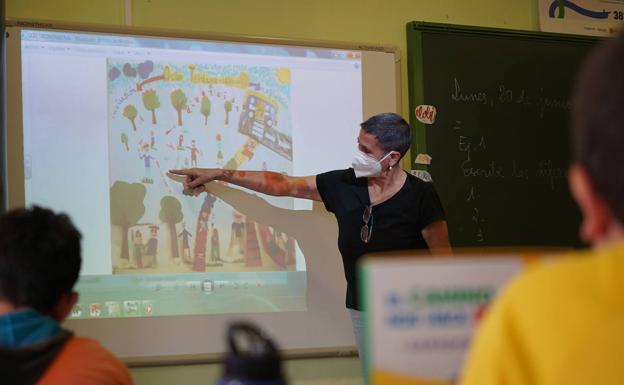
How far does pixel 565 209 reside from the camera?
2.67 m

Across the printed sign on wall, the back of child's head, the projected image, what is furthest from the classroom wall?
the printed sign on wall

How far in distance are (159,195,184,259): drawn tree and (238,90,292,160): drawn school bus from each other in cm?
36

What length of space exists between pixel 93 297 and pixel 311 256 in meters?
0.79

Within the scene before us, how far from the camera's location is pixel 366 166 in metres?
2.14

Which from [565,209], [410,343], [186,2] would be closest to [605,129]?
[410,343]

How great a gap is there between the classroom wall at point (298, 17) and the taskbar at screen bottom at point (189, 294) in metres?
0.21

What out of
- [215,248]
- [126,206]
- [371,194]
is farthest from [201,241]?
[371,194]

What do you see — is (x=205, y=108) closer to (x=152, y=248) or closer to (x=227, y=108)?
(x=227, y=108)

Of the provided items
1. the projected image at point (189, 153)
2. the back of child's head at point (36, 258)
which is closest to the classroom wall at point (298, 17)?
the projected image at point (189, 153)

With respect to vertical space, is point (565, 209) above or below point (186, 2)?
below

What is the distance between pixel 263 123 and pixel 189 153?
0.30 meters

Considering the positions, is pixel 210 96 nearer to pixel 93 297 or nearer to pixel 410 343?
pixel 93 297

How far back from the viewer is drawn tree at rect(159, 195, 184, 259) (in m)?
2.20

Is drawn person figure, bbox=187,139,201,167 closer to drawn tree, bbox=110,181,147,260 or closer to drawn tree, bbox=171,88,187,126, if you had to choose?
drawn tree, bbox=171,88,187,126
